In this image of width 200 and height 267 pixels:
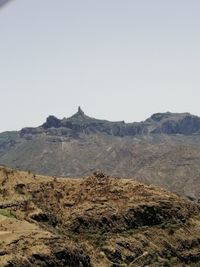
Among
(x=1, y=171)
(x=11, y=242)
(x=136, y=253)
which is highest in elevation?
(x=1, y=171)

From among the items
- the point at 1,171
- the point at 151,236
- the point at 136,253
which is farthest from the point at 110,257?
the point at 1,171

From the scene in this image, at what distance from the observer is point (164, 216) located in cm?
7219

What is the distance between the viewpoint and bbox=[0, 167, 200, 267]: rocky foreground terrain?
57.3 meters

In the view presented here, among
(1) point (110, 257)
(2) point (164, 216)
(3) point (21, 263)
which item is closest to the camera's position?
(3) point (21, 263)

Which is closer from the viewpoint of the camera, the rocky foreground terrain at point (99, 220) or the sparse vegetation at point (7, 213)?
the rocky foreground terrain at point (99, 220)

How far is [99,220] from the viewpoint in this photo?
6831 centimetres

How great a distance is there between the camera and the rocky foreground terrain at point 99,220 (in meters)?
57.3

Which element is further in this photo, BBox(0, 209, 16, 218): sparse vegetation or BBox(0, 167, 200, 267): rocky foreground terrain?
BBox(0, 209, 16, 218): sparse vegetation

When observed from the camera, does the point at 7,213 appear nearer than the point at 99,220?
Yes

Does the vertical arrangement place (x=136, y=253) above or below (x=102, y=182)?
below

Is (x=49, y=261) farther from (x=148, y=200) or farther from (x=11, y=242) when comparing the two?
(x=148, y=200)

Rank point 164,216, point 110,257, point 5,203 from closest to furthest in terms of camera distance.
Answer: point 110,257, point 5,203, point 164,216

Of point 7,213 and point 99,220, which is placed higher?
point 7,213

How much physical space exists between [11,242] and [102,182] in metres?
26.9
